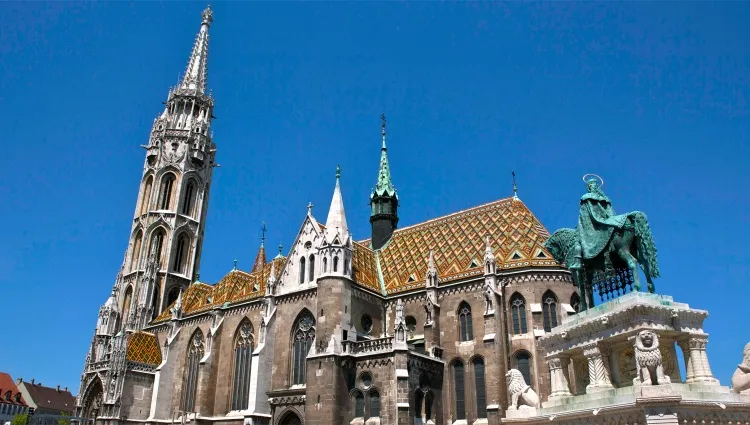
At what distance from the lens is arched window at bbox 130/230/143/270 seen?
5031 centimetres

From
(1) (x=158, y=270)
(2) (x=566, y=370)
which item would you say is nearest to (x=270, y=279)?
(1) (x=158, y=270)

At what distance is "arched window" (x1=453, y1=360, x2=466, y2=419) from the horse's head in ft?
47.6

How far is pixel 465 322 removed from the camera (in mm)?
31047

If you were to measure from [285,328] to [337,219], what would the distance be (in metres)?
7.01

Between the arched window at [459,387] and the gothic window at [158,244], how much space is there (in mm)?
30679

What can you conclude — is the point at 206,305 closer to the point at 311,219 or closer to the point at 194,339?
the point at 194,339

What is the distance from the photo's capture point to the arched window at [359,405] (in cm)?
2717

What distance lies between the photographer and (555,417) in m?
13.2

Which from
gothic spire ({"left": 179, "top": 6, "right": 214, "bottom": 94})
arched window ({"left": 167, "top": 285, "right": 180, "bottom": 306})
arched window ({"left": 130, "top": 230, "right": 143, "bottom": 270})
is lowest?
arched window ({"left": 167, "top": 285, "right": 180, "bottom": 306})

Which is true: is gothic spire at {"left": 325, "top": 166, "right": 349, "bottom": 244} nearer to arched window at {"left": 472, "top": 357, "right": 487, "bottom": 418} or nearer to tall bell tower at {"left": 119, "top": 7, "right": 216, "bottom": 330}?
arched window at {"left": 472, "top": 357, "right": 487, "bottom": 418}

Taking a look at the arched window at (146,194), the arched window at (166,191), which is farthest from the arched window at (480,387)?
the arched window at (146,194)

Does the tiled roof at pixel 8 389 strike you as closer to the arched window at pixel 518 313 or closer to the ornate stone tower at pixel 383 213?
the ornate stone tower at pixel 383 213

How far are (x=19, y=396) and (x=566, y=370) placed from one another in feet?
275

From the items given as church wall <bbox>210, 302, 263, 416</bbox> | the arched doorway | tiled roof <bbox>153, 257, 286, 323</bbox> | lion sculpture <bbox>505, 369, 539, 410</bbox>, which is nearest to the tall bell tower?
tiled roof <bbox>153, 257, 286, 323</bbox>
